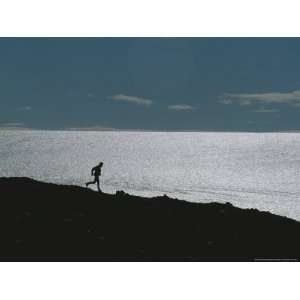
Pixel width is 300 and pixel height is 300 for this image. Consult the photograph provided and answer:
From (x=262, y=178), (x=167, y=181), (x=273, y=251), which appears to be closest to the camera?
(x=273, y=251)

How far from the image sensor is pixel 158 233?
1488 centimetres

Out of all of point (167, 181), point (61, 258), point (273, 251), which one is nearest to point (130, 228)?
point (61, 258)

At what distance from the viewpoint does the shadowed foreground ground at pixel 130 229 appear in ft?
43.1

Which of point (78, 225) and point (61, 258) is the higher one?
point (78, 225)

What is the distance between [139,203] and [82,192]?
9.28ft

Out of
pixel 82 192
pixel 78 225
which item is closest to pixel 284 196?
pixel 82 192

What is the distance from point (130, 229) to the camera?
1501cm

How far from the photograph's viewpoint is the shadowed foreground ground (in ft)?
43.1

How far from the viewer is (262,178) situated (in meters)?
90.9
